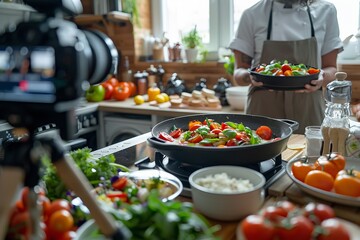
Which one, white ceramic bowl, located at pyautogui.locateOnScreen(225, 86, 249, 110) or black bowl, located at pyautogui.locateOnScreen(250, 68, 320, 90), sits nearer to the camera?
black bowl, located at pyautogui.locateOnScreen(250, 68, 320, 90)

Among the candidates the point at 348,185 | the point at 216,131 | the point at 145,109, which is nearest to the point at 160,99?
the point at 145,109

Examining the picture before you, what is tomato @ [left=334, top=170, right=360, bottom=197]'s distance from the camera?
0.81 meters

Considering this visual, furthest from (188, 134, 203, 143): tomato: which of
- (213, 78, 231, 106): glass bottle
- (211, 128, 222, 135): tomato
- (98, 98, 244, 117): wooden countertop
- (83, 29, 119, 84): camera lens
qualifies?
(213, 78, 231, 106): glass bottle

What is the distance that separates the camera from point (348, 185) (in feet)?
2.67

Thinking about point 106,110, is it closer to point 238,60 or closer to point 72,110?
point 238,60

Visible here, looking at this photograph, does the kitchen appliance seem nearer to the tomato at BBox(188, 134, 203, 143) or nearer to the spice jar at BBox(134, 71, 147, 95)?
the tomato at BBox(188, 134, 203, 143)

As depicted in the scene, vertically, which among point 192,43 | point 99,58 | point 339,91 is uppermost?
point 192,43

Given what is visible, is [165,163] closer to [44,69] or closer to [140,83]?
[44,69]

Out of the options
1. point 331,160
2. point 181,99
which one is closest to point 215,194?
point 331,160

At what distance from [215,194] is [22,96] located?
16.2 inches

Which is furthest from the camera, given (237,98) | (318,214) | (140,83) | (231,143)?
(140,83)

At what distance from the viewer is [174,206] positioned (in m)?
0.65

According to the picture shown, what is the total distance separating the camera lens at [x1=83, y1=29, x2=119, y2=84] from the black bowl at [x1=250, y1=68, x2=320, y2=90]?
2.75 feet

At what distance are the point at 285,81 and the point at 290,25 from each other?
65cm
